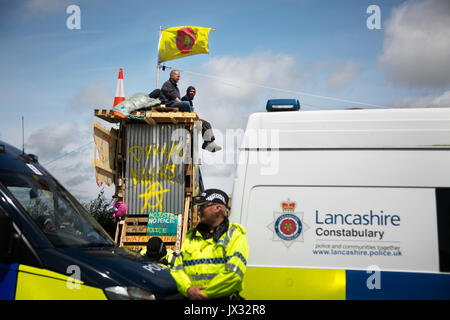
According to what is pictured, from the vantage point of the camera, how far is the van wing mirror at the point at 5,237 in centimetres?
320

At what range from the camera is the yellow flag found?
1185cm

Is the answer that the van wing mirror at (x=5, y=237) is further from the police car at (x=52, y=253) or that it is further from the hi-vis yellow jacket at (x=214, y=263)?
the hi-vis yellow jacket at (x=214, y=263)

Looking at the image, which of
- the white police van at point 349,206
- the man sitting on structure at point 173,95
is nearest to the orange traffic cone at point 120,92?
the man sitting on structure at point 173,95

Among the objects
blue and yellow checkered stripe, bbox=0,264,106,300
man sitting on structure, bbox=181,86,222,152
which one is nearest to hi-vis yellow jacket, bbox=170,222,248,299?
blue and yellow checkered stripe, bbox=0,264,106,300

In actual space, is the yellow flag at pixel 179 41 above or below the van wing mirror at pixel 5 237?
above

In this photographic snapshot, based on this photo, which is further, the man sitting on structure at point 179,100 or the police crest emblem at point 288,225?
the man sitting on structure at point 179,100

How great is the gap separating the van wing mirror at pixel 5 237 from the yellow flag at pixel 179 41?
9.22m

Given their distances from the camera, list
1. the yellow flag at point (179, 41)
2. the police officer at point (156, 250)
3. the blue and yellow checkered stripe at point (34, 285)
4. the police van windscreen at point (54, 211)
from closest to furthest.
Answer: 1. the blue and yellow checkered stripe at point (34, 285)
2. the police van windscreen at point (54, 211)
3. the police officer at point (156, 250)
4. the yellow flag at point (179, 41)

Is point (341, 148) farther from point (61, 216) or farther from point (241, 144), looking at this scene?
point (61, 216)

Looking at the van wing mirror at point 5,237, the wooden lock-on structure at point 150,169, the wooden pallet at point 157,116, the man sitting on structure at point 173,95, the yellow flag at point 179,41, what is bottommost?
the van wing mirror at point 5,237

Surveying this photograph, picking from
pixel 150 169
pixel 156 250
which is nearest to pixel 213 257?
pixel 156 250

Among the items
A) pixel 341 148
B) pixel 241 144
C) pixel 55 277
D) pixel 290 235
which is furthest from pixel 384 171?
pixel 55 277

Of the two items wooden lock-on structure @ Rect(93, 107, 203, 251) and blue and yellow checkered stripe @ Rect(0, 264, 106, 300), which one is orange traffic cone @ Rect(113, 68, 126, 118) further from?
blue and yellow checkered stripe @ Rect(0, 264, 106, 300)

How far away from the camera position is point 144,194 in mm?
10594
